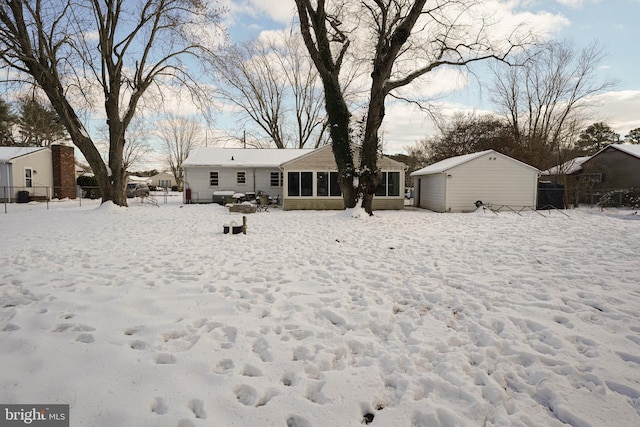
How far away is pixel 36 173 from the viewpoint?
23.3 metres

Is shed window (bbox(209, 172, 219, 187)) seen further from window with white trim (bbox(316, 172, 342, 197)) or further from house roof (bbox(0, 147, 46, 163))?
house roof (bbox(0, 147, 46, 163))

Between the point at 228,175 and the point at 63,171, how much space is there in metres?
14.3

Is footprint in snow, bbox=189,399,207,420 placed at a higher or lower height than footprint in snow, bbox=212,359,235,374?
lower

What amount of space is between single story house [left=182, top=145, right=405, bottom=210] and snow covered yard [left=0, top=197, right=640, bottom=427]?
1222cm

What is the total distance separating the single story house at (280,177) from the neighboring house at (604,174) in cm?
1004

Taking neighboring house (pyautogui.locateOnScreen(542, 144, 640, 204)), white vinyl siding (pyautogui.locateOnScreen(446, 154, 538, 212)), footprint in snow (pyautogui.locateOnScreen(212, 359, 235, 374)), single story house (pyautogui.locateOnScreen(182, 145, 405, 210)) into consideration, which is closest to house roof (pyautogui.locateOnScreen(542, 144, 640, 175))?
neighboring house (pyautogui.locateOnScreen(542, 144, 640, 204))

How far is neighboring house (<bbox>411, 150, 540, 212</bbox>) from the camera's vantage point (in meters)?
16.8

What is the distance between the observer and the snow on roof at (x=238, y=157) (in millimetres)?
21922

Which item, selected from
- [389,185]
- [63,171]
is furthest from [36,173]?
[389,185]

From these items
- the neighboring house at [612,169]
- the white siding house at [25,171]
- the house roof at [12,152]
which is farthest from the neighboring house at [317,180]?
the house roof at [12,152]

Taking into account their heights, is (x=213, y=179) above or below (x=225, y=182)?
above

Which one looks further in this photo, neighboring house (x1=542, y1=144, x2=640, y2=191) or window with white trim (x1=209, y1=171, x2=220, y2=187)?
window with white trim (x1=209, y1=171, x2=220, y2=187)

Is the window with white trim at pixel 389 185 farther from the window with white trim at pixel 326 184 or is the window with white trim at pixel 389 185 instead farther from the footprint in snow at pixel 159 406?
the footprint in snow at pixel 159 406

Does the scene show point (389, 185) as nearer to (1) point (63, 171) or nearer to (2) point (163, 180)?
(1) point (63, 171)
